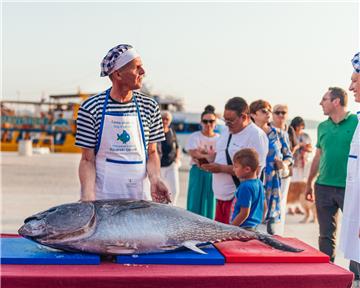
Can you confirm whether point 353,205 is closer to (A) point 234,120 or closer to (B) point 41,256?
(A) point 234,120

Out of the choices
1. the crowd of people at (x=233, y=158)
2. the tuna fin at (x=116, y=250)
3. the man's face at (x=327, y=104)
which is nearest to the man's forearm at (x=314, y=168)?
the crowd of people at (x=233, y=158)

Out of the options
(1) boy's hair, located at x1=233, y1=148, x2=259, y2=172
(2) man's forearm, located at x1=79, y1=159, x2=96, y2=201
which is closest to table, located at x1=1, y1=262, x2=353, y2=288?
(2) man's forearm, located at x1=79, y1=159, x2=96, y2=201

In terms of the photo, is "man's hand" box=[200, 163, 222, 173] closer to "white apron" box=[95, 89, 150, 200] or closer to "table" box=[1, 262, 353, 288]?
"white apron" box=[95, 89, 150, 200]

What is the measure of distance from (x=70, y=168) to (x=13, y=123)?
17201 millimetres

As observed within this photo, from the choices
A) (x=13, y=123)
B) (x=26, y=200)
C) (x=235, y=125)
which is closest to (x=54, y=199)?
(x=26, y=200)

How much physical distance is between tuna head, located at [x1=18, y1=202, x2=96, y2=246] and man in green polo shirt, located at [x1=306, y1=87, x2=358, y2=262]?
306cm

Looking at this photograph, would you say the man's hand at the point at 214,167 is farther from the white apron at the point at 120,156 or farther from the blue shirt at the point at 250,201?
the white apron at the point at 120,156

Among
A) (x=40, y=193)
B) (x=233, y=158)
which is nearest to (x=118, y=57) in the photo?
(x=233, y=158)

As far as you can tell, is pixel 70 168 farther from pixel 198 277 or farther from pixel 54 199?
pixel 198 277

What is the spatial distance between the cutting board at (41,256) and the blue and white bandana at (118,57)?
1140 mm

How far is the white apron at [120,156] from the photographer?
328 cm

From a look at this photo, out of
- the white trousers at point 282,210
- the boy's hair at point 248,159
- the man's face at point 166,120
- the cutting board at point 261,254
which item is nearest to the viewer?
the cutting board at point 261,254

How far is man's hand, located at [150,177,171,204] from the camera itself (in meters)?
3.34

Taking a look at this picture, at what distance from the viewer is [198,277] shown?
97.2 inches
